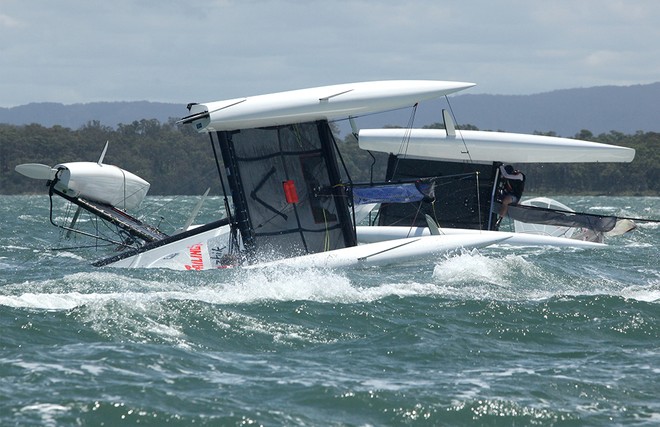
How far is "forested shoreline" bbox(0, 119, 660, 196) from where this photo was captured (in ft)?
296

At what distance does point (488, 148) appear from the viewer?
958 inches

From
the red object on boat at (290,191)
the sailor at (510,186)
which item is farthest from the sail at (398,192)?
the sailor at (510,186)

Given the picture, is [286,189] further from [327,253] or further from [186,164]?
[186,164]

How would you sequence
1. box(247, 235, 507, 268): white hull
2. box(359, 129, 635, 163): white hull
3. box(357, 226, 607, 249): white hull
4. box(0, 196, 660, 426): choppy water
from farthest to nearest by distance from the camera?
box(359, 129, 635, 163): white hull < box(357, 226, 607, 249): white hull < box(247, 235, 507, 268): white hull < box(0, 196, 660, 426): choppy water

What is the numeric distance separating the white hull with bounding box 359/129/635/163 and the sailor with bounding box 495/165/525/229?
27cm

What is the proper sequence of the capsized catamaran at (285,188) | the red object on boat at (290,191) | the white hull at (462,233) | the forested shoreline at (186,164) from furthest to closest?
1. the forested shoreline at (186,164)
2. the white hull at (462,233)
3. the red object on boat at (290,191)
4. the capsized catamaran at (285,188)

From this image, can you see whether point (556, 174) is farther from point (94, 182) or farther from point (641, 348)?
point (641, 348)

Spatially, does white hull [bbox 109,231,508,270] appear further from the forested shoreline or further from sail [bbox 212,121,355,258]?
the forested shoreline

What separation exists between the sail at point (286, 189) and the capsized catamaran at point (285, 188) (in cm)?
2

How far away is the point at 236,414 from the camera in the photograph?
9539 millimetres

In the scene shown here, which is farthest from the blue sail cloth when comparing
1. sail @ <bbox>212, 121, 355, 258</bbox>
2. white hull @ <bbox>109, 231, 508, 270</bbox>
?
white hull @ <bbox>109, 231, 508, 270</bbox>

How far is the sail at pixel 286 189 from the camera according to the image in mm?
19359

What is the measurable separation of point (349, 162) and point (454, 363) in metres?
78.4

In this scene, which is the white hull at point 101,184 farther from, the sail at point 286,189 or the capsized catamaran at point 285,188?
the sail at point 286,189
